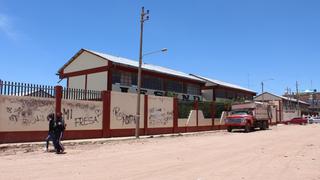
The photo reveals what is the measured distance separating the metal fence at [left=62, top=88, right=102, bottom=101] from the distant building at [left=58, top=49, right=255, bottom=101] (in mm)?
12485

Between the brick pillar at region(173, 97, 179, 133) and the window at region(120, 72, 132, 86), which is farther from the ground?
the window at region(120, 72, 132, 86)

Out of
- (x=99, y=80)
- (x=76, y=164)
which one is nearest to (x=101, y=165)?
(x=76, y=164)

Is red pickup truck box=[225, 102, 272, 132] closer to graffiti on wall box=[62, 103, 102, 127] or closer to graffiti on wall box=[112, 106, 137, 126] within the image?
graffiti on wall box=[112, 106, 137, 126]

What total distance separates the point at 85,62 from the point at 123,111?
1606cm

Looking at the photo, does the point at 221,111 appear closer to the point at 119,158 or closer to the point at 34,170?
the point at 119,158

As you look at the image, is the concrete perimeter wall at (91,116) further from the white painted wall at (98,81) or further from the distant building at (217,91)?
the distant building at (217,91)

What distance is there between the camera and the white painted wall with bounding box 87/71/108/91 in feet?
131

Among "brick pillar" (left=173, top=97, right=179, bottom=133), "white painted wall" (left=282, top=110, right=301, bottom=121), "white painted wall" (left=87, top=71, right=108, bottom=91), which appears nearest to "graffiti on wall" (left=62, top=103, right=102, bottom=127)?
"brick pillar" (left=173, top=97, right=179, bottom=133)

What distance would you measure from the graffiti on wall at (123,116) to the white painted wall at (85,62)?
11789 mm

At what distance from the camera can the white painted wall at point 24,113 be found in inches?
826

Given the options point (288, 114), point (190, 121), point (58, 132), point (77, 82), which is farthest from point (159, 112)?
point (288, 114)

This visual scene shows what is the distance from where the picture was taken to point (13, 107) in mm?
21359

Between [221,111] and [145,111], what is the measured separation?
14561 mm

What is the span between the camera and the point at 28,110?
72.4 ft
